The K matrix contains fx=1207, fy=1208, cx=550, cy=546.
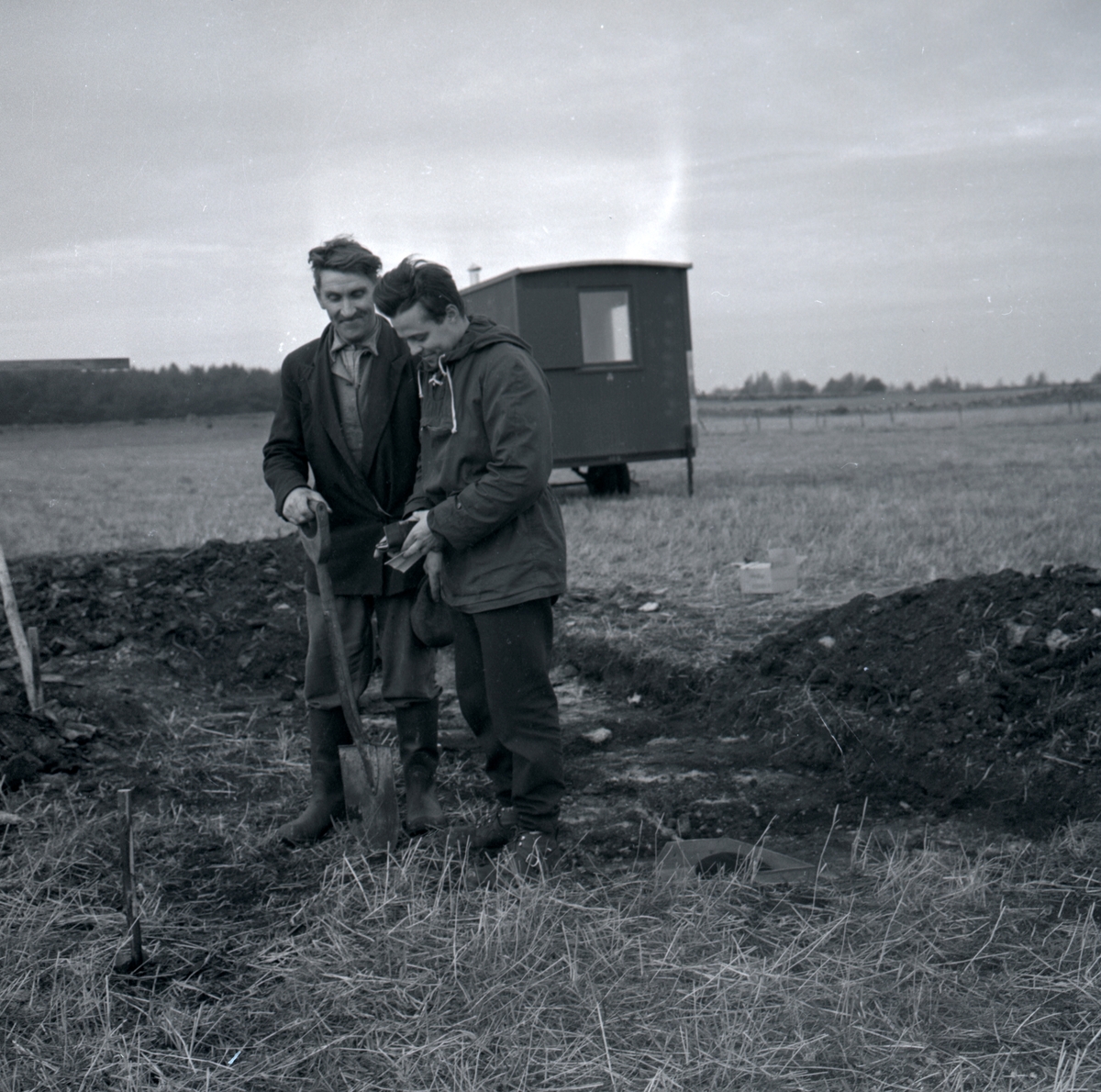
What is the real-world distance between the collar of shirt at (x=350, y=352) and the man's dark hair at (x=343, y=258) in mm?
206

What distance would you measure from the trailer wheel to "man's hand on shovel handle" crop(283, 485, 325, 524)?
1163cm

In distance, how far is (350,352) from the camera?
157 inches

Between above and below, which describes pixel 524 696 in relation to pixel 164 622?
above

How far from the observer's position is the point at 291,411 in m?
4.04

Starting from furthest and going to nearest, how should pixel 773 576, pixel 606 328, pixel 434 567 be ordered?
pixel 606 328 → pixel 773 576 → pixel 434 567

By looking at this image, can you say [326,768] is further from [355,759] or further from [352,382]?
[352,382]

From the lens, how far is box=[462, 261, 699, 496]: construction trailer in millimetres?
13906

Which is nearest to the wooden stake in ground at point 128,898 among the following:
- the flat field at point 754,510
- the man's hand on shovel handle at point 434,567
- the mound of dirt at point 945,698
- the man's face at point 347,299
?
the man's hand on shovel handle at point 434,567

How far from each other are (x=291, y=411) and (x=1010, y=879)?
270 cm

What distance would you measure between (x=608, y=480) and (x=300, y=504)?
11758 mm

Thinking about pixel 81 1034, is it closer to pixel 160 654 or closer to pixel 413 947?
pixel 413 947

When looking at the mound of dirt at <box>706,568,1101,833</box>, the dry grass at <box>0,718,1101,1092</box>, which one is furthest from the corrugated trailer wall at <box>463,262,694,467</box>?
the dry grass at <box>0,718,1101,1092</box>

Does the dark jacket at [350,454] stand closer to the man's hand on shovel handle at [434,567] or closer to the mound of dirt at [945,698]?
the man's hand on shovel handle at [434,567]

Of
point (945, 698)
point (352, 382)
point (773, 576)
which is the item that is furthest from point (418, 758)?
point (773, 576)
